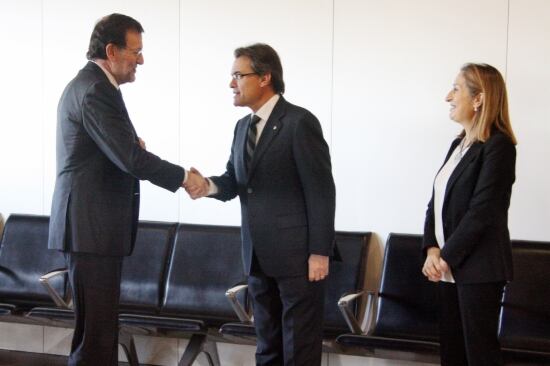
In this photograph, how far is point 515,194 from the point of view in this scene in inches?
161

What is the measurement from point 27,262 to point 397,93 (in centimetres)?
236

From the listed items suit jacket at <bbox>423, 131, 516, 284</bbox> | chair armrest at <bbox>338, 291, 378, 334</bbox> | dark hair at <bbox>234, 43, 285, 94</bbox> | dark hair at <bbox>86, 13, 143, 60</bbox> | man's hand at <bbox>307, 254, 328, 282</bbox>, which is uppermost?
dark hair at <bbox>86, 13, 143, 60</bbox>

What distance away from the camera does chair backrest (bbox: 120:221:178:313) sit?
450 centimetres

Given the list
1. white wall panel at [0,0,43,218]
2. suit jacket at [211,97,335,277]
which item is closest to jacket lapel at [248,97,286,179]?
suit jacket at [211,97,335,277]

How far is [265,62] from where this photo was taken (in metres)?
3.33

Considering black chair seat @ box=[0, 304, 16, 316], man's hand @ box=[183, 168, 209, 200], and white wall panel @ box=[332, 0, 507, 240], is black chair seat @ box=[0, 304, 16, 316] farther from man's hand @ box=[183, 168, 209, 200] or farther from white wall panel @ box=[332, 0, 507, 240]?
white wall panel @ box=[332, 0, 507, 240]

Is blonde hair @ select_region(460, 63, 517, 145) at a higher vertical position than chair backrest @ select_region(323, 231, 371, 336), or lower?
higher

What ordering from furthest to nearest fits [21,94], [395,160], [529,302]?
[21,94] < [395,160] < [529,302]

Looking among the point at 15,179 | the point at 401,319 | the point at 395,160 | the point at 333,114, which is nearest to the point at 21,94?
the point at 15,179

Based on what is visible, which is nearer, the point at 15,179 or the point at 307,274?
the point at 307,274

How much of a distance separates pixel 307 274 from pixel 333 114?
55.3 inches

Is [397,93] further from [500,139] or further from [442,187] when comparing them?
[500,139]

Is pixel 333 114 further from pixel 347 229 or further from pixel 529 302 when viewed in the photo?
pixel 529 302

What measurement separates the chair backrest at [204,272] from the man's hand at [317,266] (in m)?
1.17
